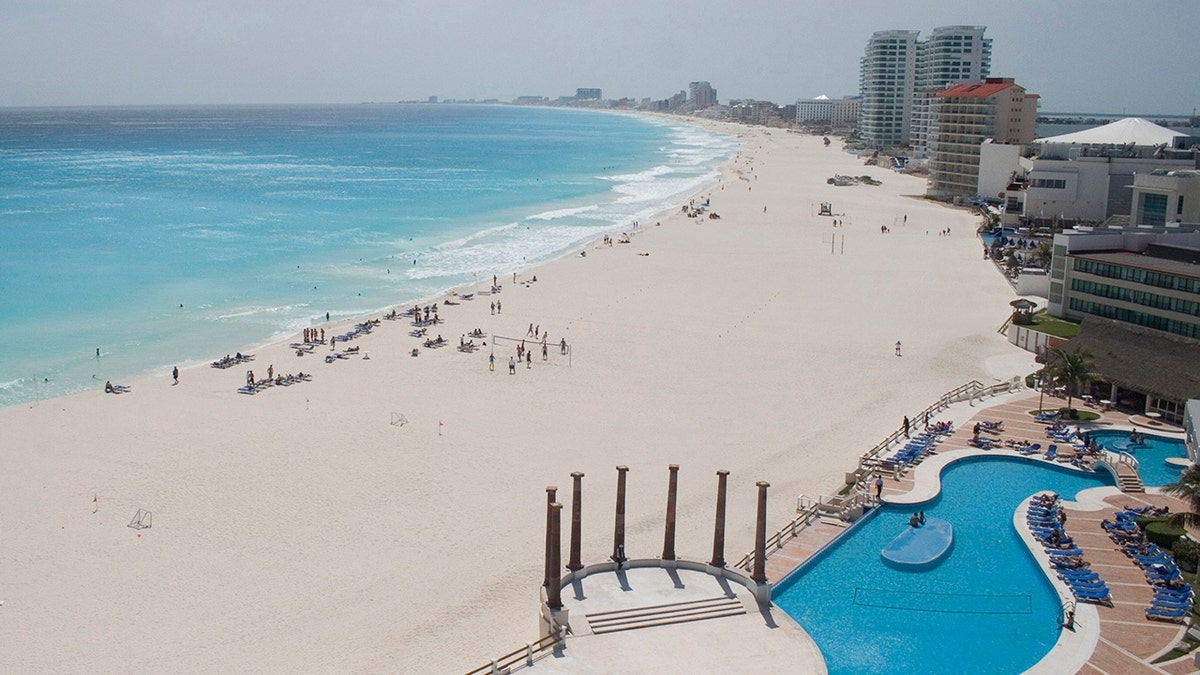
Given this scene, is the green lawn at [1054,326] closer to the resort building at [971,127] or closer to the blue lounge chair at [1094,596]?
the blue lounge chair at [1094,596]

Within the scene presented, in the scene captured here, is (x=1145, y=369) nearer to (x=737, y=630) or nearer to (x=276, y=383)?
(x=737, y=630)

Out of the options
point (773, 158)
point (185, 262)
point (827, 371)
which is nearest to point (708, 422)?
point (827, 371)

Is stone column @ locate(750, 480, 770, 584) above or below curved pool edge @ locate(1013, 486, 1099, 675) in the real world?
above

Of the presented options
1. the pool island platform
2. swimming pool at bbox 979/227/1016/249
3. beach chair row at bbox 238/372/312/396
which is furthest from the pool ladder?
swimming pool at bbox 979/227/1016/249

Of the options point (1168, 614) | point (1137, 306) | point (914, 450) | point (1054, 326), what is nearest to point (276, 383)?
point (914, 450)

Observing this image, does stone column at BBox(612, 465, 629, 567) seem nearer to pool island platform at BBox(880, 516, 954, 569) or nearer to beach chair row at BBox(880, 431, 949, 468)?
pool island platform at BBox(880, 516, 954, 569)

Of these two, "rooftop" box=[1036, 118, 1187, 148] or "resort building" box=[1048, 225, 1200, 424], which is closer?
"resort building" box=[1048, 225, 1200, 424]
